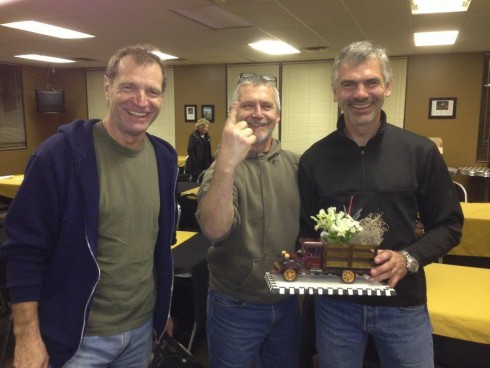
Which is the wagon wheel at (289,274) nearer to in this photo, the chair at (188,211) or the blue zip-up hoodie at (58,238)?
the blue zip-up hoodie at (58,238)

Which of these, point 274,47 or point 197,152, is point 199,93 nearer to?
point 197,152

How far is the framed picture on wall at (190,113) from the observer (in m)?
9.72

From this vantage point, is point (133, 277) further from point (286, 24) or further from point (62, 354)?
point (286, 24)

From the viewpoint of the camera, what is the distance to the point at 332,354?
1.41 meters

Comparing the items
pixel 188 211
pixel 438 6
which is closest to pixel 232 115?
pixel 188 211

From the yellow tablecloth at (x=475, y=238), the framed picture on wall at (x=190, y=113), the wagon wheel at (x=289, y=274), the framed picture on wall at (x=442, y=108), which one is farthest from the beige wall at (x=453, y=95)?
the wagon wheel at (x=289, y=274)

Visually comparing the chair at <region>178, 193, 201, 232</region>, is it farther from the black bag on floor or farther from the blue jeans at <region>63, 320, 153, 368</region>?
the blue jeans at <region>63, 320, 153, 368</region>

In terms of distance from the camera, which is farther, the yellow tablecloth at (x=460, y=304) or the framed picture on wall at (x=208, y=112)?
the framed picture on wall at (x=208, y=112)

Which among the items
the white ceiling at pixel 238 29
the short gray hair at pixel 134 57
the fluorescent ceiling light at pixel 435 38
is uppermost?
the fluorescent ceiling light at pixel 435 38

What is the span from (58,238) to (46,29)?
538 centimetres

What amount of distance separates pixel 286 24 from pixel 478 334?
437 cm

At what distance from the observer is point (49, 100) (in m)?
9.80

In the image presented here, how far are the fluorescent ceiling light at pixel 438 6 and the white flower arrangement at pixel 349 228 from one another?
155 inches

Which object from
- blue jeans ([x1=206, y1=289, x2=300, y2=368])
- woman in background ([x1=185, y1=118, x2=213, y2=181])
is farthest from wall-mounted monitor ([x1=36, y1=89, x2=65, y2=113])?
blue jeans ([x1=206, y1=289, x2=300, y2=368])
